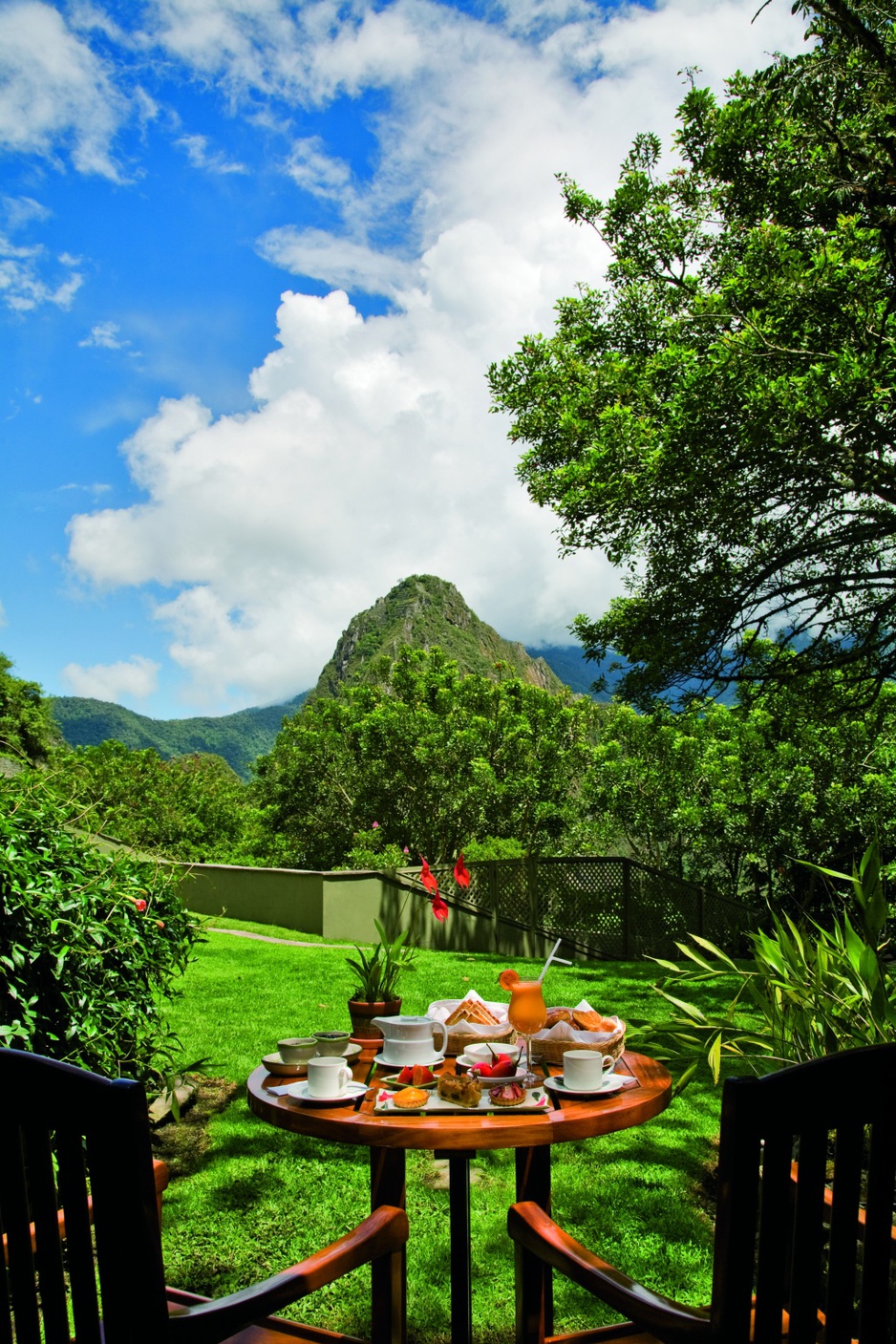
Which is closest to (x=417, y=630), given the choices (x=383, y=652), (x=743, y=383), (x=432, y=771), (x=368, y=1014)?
(x=383, y=652)

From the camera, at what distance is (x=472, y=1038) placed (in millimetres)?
2289

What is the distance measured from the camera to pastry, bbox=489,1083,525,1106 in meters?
1.91

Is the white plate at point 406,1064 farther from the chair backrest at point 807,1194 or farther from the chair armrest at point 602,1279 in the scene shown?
the chair backrest at point 807,1194

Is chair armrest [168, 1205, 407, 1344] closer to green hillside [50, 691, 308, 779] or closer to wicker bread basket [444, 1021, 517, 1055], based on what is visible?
wicker bread basket [444, 1021, 517, 1055]

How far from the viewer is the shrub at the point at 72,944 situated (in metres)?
2.57

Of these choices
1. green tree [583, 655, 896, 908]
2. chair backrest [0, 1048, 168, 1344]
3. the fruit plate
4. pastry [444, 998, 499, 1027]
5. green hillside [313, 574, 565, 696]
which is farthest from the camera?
green hillside [313, 574, 565, 696]

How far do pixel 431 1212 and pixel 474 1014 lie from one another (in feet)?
4.12

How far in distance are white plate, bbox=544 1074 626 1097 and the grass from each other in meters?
0.89

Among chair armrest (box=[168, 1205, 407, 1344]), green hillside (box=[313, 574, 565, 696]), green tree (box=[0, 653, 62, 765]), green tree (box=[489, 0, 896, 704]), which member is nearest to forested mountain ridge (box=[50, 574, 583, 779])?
green hillside (box=[313, 574, 565, 696])

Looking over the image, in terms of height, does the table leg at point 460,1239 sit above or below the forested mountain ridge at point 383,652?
above

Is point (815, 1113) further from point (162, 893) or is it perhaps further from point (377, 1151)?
point (162, 893)

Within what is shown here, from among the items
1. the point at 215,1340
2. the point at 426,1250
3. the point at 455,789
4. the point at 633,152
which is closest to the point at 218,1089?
the point at 426,1250

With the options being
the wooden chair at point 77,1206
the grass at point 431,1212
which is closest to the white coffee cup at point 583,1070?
the grass at point 431,1212

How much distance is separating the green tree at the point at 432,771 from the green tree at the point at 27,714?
841 centimetres
